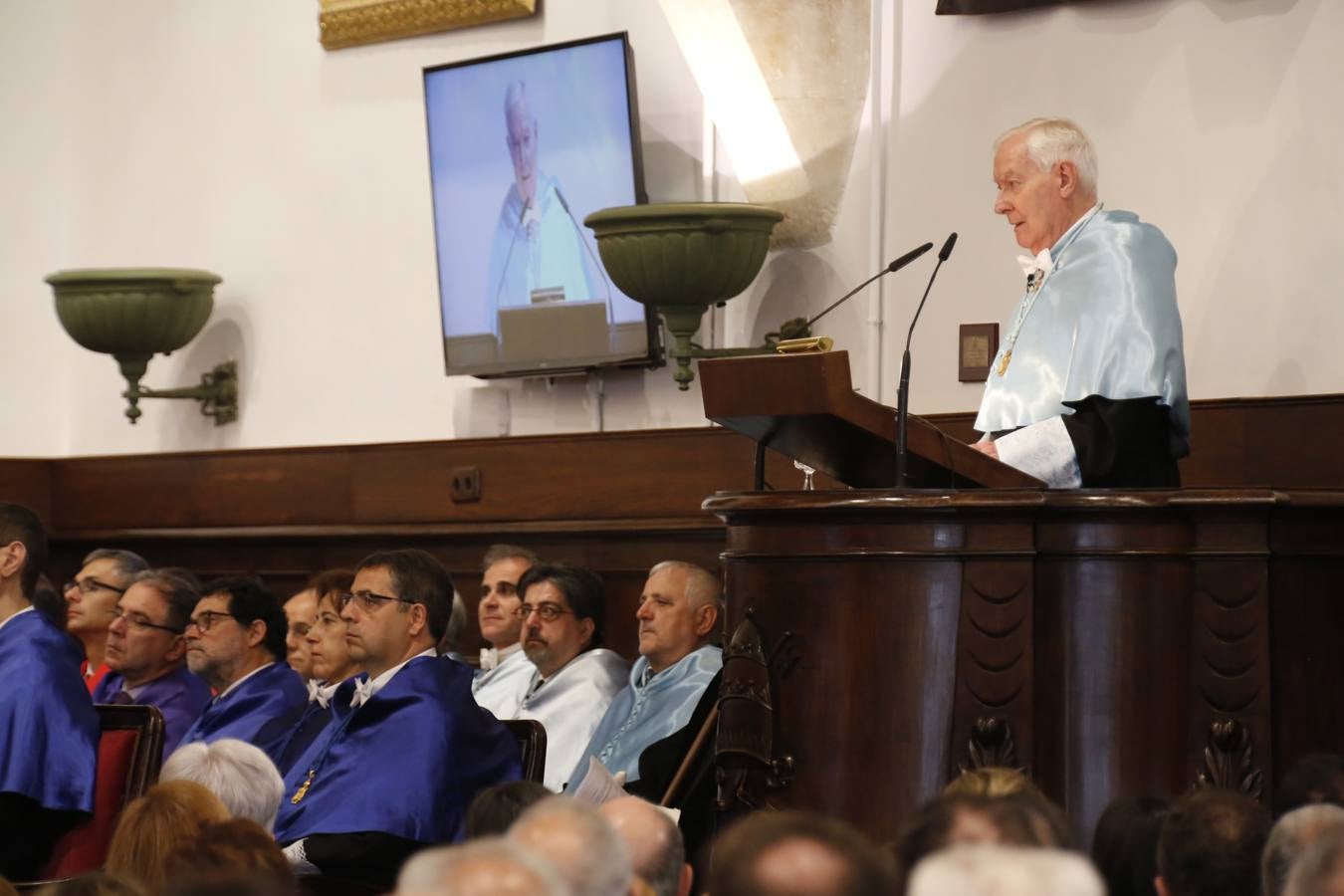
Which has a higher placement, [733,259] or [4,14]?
[4,14]

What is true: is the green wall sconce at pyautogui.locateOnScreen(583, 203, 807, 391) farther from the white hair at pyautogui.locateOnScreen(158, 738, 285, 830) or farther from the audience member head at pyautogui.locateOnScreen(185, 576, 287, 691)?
the white hair at pyautogui.locateOnScreen(158, 738, 285, 830)

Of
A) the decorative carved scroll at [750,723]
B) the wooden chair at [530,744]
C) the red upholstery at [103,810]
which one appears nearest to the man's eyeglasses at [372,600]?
the wooden chair at [530,744]

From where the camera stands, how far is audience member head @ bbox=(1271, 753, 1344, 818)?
3.23m

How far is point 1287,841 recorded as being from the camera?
2504mm

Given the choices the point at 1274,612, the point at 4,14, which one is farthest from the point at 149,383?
the point at 1274,612

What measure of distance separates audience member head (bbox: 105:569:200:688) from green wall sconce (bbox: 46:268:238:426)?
2306mm

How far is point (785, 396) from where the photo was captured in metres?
4.02

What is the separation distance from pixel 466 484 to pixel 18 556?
2.66 metres

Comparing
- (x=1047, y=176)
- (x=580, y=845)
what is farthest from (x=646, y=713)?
(x=580, y=845)

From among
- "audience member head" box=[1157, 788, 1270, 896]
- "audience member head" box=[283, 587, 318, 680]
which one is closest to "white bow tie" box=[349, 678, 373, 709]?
"audience member head" box=[283, 587, 318, 680]

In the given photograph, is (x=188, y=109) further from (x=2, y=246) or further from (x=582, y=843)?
(x=582, y=843)

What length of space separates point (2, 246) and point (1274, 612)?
7.66 meters

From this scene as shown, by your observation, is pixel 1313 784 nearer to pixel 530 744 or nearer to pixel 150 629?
pixel 530 744

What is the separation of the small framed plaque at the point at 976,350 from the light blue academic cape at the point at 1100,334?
1813mm
